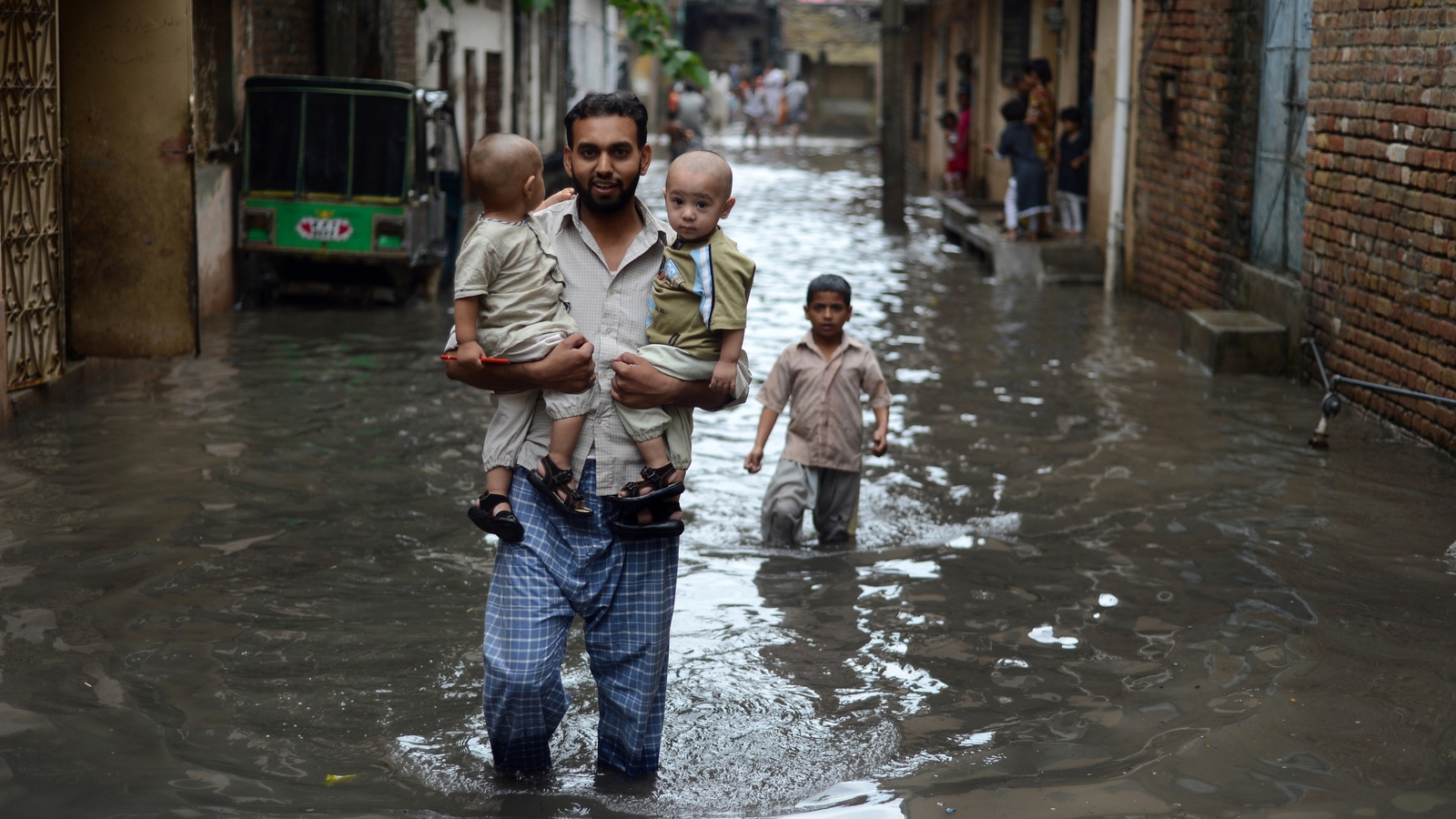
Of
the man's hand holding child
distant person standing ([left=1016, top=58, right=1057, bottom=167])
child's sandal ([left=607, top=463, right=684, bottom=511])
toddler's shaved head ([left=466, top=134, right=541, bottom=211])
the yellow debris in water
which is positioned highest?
distant person standing ([left=1016, top=58, right=1057, bottom=167])

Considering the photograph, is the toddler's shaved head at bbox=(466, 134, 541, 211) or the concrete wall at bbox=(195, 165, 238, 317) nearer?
the toddler's shaved head at bbox=(466, 134, 541, 211)

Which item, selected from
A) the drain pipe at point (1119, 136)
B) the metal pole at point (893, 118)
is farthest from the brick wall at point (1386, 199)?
the metal pole at point (893, 118)

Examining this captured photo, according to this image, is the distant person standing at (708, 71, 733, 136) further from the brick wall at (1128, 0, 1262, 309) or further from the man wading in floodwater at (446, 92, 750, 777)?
the man wading in floodwater at (446, 92, 750, 777)

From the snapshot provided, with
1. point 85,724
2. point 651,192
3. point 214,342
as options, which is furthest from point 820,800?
point 651,192

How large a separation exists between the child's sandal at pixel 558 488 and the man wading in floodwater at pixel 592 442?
0.05m

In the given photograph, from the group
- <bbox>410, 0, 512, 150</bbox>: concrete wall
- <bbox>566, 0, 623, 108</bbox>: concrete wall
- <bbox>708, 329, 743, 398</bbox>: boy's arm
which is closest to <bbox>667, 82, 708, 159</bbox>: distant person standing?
<bbox>566, 0, 623, 108</bbox>: concrete wall

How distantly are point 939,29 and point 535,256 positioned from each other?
25.9 metres

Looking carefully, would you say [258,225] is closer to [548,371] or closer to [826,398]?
[826,398]

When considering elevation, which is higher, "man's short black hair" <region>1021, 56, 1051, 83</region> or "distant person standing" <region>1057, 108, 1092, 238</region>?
"man's short black hair" <region>1021, 56, 1051, 83</region>

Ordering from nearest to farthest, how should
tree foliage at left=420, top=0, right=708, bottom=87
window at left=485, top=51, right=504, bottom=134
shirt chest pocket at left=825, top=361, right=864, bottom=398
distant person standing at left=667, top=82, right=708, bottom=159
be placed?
shirt chest pocket at left=825, top=361, right=864, bottom=398
tree foliage at left=420, top=0, right=708, bottom=87
window at left=485, top=51, right=504, bottom=134
distant person standing at left=667, top=82, right=708, bottom=159

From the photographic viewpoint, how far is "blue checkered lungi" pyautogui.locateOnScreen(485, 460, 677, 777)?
3541 mm

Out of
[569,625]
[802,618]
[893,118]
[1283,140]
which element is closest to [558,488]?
[569,625]

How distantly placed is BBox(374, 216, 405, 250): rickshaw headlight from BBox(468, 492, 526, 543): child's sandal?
901 cm

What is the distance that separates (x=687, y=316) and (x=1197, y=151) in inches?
365
